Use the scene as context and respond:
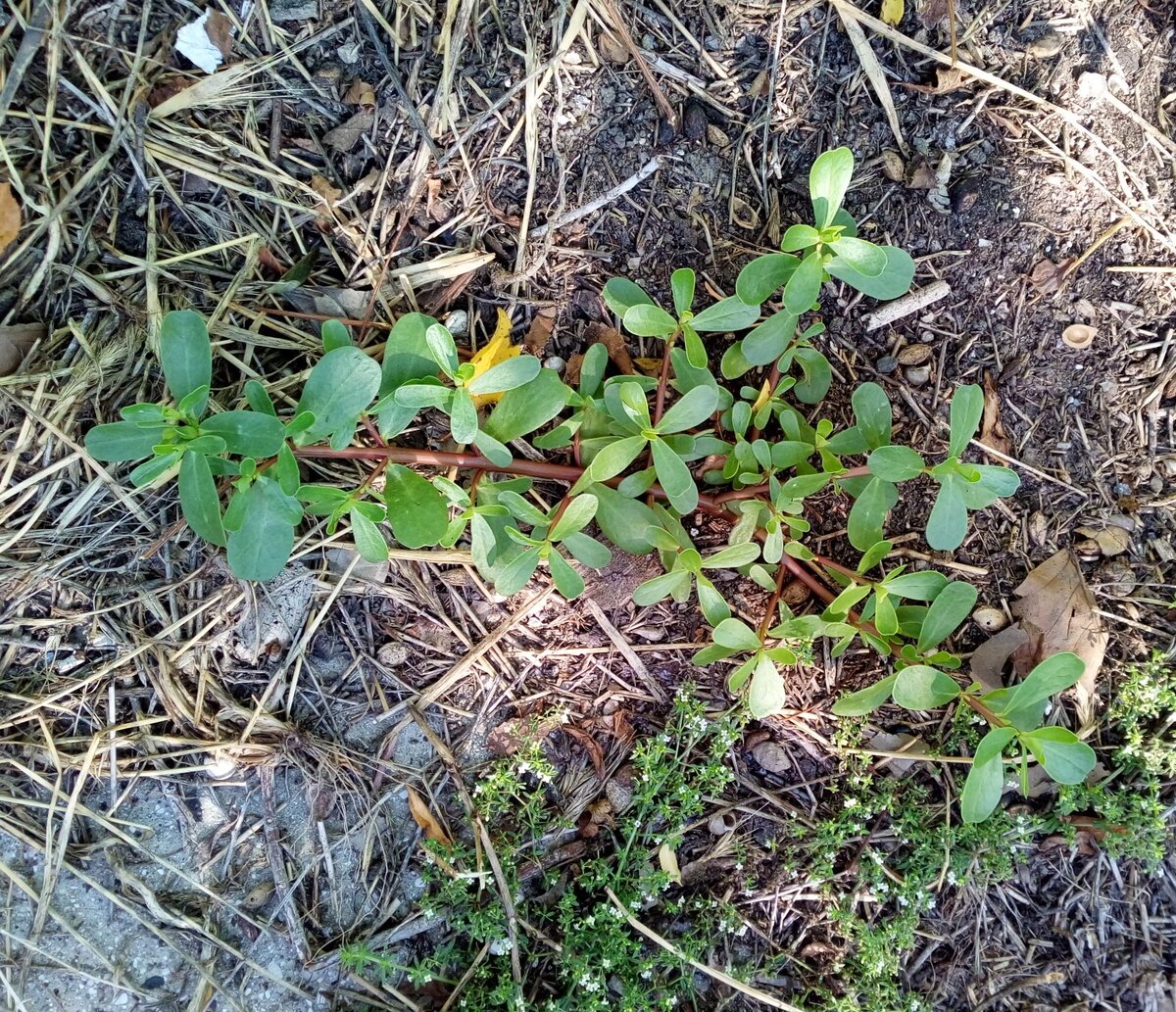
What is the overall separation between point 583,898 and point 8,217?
7.74 feet

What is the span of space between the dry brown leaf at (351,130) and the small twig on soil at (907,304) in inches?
57.6

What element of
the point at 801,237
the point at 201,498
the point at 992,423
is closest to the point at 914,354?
the point at 992,423

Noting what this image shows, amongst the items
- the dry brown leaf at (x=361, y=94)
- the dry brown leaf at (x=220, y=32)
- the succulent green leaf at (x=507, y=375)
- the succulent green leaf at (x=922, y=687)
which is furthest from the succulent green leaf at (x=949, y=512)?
the dry brown leaf at (x=220, y=32)

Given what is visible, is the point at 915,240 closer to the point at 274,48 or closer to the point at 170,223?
the point at 274,48

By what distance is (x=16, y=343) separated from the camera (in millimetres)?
2154

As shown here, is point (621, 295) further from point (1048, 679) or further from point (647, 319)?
point (1048, 679)

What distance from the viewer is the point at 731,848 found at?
2312mm

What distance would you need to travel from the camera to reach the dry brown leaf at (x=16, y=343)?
2.14 m

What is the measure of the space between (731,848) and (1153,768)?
1189mm

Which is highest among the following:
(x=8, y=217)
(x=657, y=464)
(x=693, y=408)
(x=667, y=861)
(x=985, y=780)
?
Answer: (x=8, y=217)

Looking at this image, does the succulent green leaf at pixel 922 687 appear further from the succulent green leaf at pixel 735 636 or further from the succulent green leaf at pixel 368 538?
the succulent green leaf at pixel 368 538

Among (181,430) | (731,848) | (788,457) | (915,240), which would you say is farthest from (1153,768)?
(181,430)

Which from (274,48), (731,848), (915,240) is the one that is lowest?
(731,848)

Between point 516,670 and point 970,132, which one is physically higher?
point 970,132
